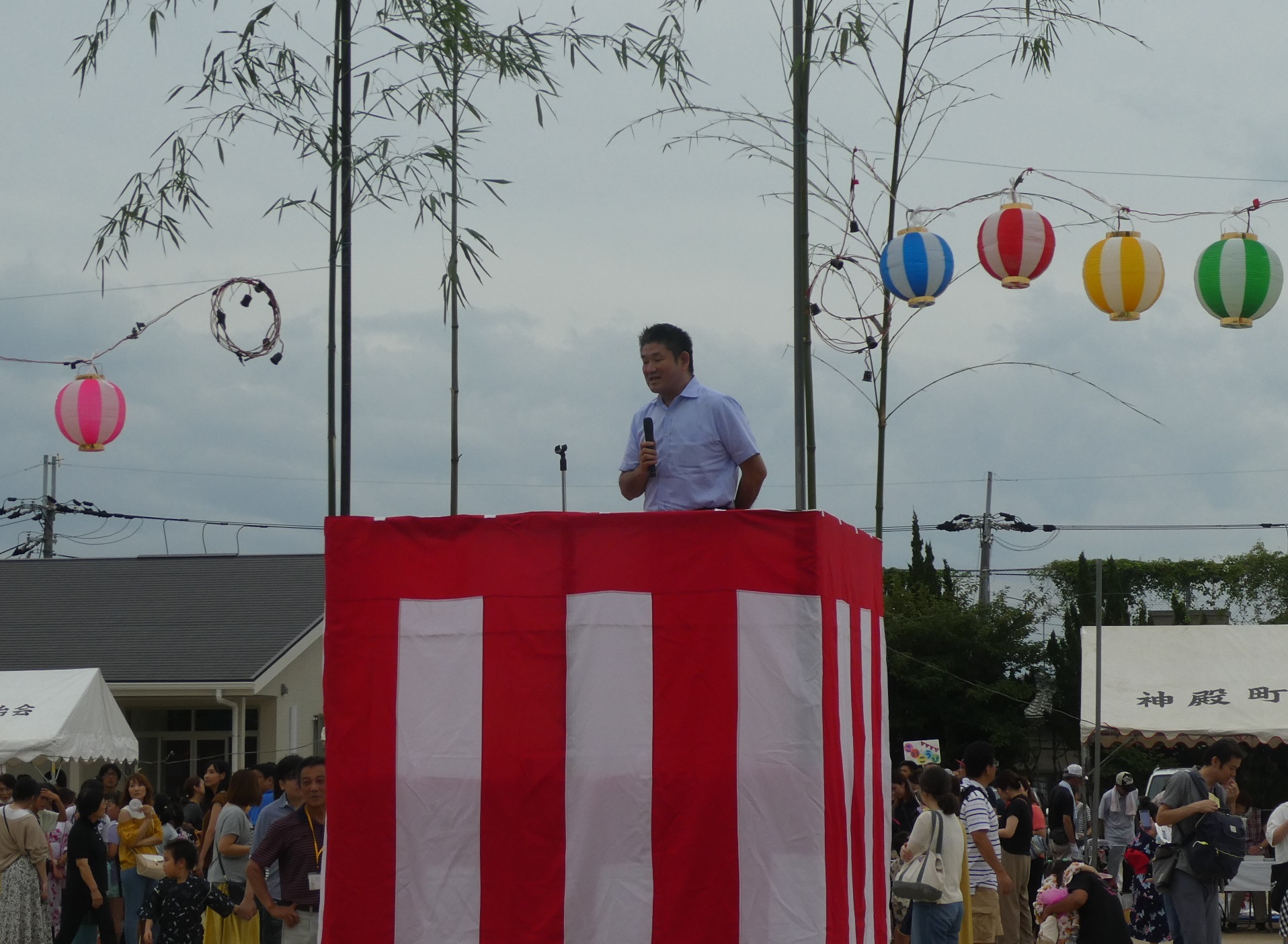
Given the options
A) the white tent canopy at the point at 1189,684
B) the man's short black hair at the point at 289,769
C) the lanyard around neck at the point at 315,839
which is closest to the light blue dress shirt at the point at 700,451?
the lanyard around neck at the point at 315,839

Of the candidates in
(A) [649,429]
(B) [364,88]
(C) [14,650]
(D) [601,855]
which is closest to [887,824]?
(D) [601,855]

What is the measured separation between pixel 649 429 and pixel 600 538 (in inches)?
17.2

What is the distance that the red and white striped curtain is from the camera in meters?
4.45

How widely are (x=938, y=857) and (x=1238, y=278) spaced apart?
3.94m

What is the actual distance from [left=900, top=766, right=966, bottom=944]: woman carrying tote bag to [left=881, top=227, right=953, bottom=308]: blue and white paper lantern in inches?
103

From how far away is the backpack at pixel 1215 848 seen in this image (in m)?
8.36

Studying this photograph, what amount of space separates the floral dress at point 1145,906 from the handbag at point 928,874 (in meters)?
5.75

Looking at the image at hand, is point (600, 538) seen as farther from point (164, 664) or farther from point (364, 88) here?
point (164, 664)

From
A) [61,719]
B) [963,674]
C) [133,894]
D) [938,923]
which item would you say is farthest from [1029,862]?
[963,674]

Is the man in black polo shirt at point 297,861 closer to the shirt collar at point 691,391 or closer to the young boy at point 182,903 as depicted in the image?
the young boy at point 182,903

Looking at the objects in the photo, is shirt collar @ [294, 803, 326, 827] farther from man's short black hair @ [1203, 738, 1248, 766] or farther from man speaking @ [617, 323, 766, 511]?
man's short black hair @ [1203, 738, 1248, 766]

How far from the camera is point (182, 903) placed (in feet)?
26.7

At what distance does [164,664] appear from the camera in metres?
20.8

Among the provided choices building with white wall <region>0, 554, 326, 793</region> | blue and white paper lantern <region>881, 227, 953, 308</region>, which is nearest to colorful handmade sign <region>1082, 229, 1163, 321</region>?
blue and white paper lantern <region>881, 227, 953, 308</region>
